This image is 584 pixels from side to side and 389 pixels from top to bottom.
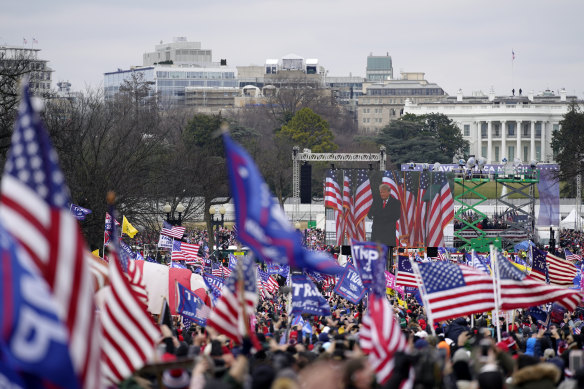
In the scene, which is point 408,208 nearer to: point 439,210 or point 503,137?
point 439,210

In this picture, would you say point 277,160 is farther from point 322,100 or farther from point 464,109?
point 464,109

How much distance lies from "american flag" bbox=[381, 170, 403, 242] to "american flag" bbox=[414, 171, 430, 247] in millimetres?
710

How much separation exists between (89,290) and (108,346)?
2107 millimetres

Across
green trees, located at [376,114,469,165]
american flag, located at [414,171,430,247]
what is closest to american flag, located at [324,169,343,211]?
american flag, located at [414,171,430,247]

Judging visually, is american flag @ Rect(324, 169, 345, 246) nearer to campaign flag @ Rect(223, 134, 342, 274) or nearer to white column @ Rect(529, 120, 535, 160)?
campaign flag @ Rect(223, 134, 342, 274)

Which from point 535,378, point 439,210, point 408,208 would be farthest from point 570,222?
point 535,378

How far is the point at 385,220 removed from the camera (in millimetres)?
40969

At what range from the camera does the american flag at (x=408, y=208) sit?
140 feet

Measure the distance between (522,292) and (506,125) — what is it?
518ft

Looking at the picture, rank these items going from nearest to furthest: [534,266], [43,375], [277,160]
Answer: [43,375] < [534,266] < [277,160]

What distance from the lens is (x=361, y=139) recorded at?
130m

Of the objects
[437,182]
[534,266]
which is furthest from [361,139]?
[534,266]

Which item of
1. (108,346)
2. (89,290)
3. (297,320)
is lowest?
(297,320)

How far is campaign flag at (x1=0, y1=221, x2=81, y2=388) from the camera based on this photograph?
24.1 feet
